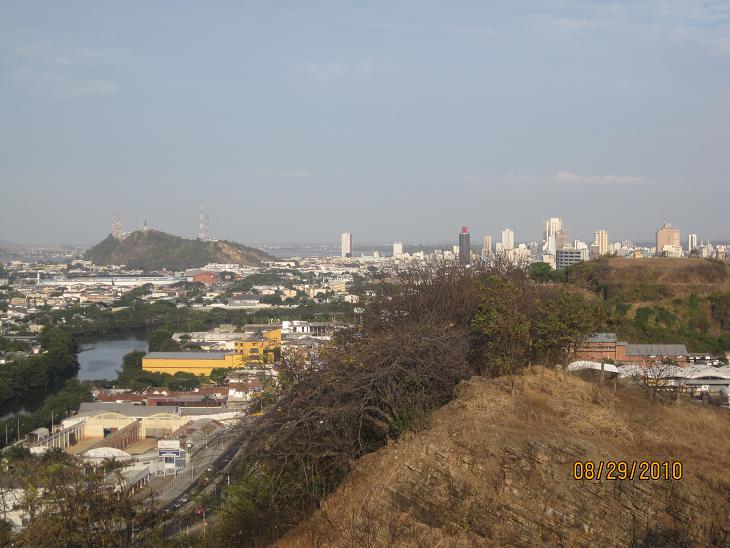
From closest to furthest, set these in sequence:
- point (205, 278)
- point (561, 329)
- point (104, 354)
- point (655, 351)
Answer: point (561, 329) < point (655, 351) < point (104, 354) < point (205, 278)

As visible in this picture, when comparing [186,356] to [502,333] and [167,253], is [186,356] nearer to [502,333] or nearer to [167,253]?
[502,333]

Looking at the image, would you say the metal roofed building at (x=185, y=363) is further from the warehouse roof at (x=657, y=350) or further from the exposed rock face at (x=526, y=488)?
the exposed rock face at (x=526, y=488)

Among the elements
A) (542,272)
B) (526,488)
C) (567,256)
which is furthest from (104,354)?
(526,488)

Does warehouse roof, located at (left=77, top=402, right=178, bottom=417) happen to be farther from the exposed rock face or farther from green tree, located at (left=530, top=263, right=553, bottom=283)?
the exposed rock face

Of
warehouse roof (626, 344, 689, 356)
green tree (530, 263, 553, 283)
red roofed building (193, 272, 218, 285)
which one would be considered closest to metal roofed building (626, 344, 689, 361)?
warehouse roof (626, 344, 689, 356)

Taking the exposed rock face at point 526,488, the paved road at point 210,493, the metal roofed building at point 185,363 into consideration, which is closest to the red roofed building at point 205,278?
the metal roofed building at point 185,363
